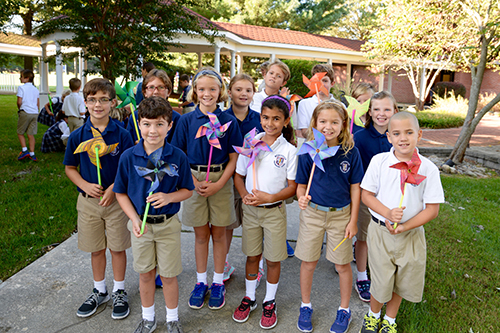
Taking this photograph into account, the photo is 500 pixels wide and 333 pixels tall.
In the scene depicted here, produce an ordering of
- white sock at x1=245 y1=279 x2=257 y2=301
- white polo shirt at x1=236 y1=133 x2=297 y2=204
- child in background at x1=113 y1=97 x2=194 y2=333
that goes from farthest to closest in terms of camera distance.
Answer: white sock at x1=245 y1=279 x2=257 y2=301
white polo shirt at x1=236 y1=133 x2=297 y2=204
child in background at x1=113 y1=97 x2=194 y2=333

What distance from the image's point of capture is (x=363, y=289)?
3035 millimetres

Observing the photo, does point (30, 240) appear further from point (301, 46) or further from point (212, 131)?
point (301, 46)

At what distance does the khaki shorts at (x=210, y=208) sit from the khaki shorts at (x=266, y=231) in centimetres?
20

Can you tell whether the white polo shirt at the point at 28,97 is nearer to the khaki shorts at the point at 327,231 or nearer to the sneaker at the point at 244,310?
the sneaker at the point at 244,310

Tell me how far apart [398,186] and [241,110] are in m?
1.48

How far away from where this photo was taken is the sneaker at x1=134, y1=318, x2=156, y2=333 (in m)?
2.47

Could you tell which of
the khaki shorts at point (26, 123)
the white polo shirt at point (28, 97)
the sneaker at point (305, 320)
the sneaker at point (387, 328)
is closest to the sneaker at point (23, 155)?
the khaki shorts at point (26, 123)

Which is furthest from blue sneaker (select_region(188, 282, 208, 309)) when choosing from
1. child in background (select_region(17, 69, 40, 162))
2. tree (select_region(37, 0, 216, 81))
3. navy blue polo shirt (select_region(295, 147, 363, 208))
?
child in background (select_region(17, 69, 40, 162))

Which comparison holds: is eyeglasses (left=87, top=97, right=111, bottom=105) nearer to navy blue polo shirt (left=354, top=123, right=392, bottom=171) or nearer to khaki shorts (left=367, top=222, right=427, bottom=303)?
navy blue polo shirt (left=354, top=123, right=392, bottom=171)

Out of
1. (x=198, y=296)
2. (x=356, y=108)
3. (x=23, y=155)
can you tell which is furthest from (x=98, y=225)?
(x=23, y=155)

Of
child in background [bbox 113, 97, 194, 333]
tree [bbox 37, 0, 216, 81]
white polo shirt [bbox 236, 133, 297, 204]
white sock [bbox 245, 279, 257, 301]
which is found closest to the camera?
child in background [bbox 113, 97, 194, 333]

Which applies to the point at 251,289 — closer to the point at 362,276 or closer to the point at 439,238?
the point at 362,276

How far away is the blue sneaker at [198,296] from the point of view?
9.22 ft

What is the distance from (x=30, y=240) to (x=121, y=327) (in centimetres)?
192
